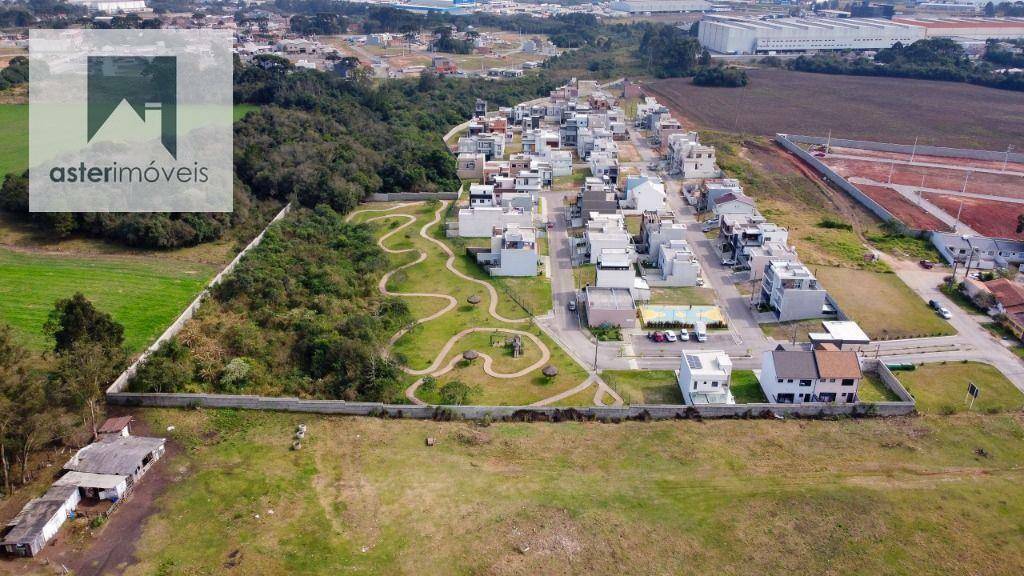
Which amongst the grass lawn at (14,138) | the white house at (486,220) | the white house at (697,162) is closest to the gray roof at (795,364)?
the white house at (486,220)

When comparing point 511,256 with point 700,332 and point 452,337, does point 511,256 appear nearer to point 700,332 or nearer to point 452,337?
point 452,337

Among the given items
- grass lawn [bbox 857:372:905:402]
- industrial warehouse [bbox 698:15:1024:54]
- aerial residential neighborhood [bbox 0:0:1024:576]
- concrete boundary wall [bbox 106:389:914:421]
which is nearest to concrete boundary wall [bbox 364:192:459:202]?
aerial residential neighborhood [bbox 0:0:1024:576]

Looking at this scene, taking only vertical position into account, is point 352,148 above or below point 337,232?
above

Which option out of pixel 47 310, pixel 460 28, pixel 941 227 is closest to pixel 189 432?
pixel 47 310

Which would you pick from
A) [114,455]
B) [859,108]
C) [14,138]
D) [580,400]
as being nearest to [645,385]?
[580,400]

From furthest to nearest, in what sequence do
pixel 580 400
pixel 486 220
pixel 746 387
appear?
1. pixel 486 220
2. pixel 746 387
3. pixel 580 400

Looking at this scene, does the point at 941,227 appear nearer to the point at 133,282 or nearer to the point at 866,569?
the point at 866,569

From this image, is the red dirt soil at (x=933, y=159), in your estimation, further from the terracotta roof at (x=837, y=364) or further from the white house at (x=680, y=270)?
the terracotta roof at (x=837, y=364)

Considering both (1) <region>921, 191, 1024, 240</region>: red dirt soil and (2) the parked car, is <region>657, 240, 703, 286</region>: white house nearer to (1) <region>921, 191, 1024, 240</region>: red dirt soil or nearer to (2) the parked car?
(2) the parked car
